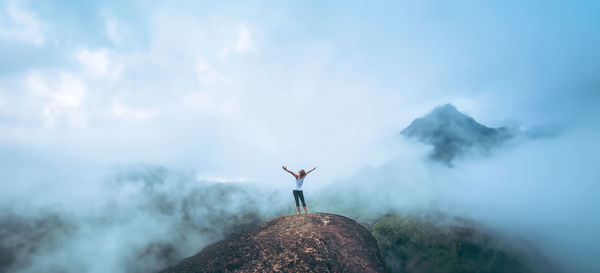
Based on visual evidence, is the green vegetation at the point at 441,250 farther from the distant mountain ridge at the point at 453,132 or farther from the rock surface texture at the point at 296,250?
the distant mountain ridge at the point at 453,132

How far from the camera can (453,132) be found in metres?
97.7

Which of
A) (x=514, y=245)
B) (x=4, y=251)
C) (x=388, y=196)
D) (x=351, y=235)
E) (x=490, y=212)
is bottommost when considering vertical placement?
(x=514, y=245)

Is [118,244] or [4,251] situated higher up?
[4,251]

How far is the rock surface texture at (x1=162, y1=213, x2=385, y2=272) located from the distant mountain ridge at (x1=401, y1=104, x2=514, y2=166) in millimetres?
84692

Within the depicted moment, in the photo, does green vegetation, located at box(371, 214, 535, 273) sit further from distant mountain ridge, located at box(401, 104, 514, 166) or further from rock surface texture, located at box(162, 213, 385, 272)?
distant mountain ridge, located at box(401, 104, 514, 166)

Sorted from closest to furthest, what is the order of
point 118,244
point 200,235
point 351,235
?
point 351,235
point 118,244
point 200,235

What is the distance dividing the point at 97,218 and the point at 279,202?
29.0 meters

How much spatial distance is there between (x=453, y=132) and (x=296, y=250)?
10932 cm

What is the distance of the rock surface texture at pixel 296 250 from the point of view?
11195 mm

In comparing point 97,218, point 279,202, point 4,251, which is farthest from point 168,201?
point 279,202

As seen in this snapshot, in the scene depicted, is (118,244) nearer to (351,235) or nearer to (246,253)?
(246,253)

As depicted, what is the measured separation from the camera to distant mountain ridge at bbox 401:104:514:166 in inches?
3566

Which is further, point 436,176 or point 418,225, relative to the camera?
point 436,176

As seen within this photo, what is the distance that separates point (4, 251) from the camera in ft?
84.3
